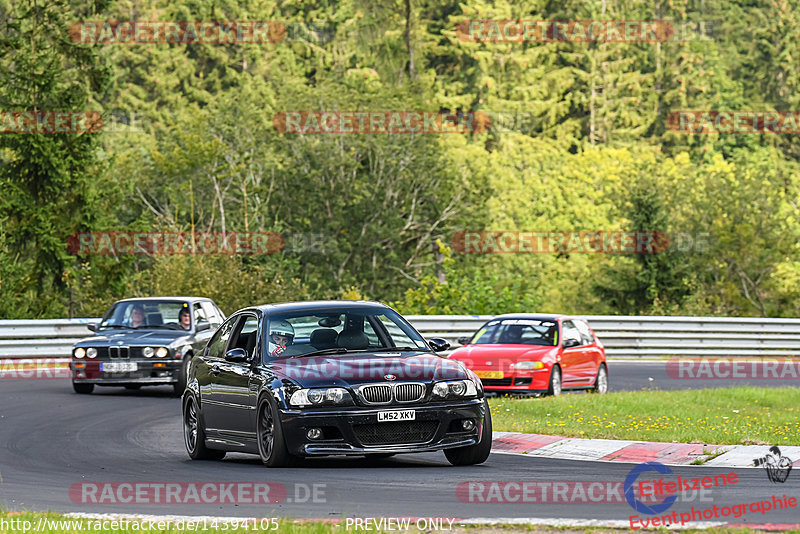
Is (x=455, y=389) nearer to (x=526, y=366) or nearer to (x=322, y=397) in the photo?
(x=322, y=397)

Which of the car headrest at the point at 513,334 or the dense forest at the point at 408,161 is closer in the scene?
the car headrest at the point at 513,334

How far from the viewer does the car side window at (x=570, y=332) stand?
2323cm

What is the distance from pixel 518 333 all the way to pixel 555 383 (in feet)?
4.97

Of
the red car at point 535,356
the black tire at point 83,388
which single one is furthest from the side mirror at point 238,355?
the black tire at point 83,388

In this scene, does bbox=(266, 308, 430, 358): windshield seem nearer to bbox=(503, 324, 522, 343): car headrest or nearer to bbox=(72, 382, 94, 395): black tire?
bbox=(503, 324, 522, 343): car headrest

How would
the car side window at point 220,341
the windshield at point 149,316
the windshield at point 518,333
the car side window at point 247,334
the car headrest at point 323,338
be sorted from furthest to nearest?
→ the windshield at point 149,316
the windshield at point 518,333
the car side window at point 220,341
the car side window at point 247,334
the car headrest at point 323,338

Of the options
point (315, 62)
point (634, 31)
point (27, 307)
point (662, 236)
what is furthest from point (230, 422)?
point (634, 31)

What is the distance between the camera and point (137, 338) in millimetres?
22672

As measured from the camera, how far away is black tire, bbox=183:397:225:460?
13961mm

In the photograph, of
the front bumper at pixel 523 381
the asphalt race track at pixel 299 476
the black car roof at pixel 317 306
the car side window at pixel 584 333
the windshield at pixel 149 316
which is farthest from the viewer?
the car side window at pixel 584 333

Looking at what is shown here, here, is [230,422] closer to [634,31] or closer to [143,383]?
[143,383]

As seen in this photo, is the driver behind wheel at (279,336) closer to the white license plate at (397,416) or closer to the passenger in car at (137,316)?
the white license plate at (397,416)

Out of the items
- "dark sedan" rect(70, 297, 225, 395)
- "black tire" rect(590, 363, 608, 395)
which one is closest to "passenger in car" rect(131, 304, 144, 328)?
"dark sedan" rect(70, 297, 225, 395)

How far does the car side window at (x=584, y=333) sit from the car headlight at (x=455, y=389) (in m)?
11.5
